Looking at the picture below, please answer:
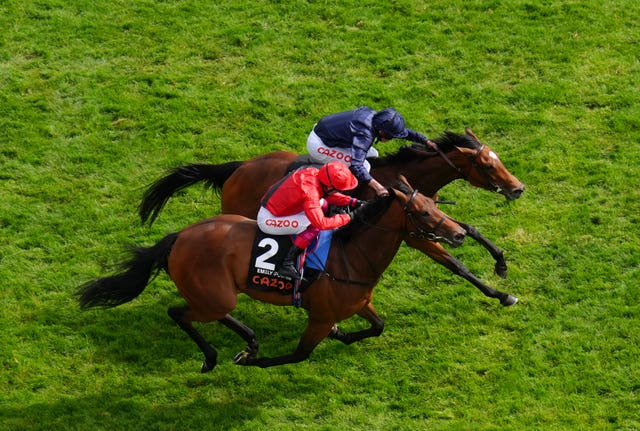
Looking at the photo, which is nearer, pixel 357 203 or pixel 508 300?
pixel 357 203

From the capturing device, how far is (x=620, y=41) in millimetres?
14477

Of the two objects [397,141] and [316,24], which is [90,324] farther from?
[316,24]

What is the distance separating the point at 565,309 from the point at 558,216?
157 cm

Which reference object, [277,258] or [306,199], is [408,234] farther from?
[277,258]

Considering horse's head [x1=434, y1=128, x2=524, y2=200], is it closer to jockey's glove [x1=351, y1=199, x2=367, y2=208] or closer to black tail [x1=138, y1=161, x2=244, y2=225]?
jockey's glove [x1=351, y1=199, x2=367, y2=208]

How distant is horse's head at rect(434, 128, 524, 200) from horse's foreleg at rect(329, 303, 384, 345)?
1.65 metres

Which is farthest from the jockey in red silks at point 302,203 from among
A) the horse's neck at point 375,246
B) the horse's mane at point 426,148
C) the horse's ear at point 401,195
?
the horse's mane at point 426,148

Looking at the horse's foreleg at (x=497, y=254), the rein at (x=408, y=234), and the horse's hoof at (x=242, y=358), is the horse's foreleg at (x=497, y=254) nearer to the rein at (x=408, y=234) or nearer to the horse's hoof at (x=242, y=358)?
the rein at (x=408, y=234)

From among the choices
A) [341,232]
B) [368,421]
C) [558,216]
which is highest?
[341,232]

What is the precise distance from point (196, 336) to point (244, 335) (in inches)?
18.3

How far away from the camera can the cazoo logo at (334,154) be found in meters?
10.4

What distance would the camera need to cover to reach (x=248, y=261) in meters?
9.41

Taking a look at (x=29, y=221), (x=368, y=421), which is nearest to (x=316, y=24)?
(x=29, y=221)

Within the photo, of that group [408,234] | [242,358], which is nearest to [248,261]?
[242,358]
